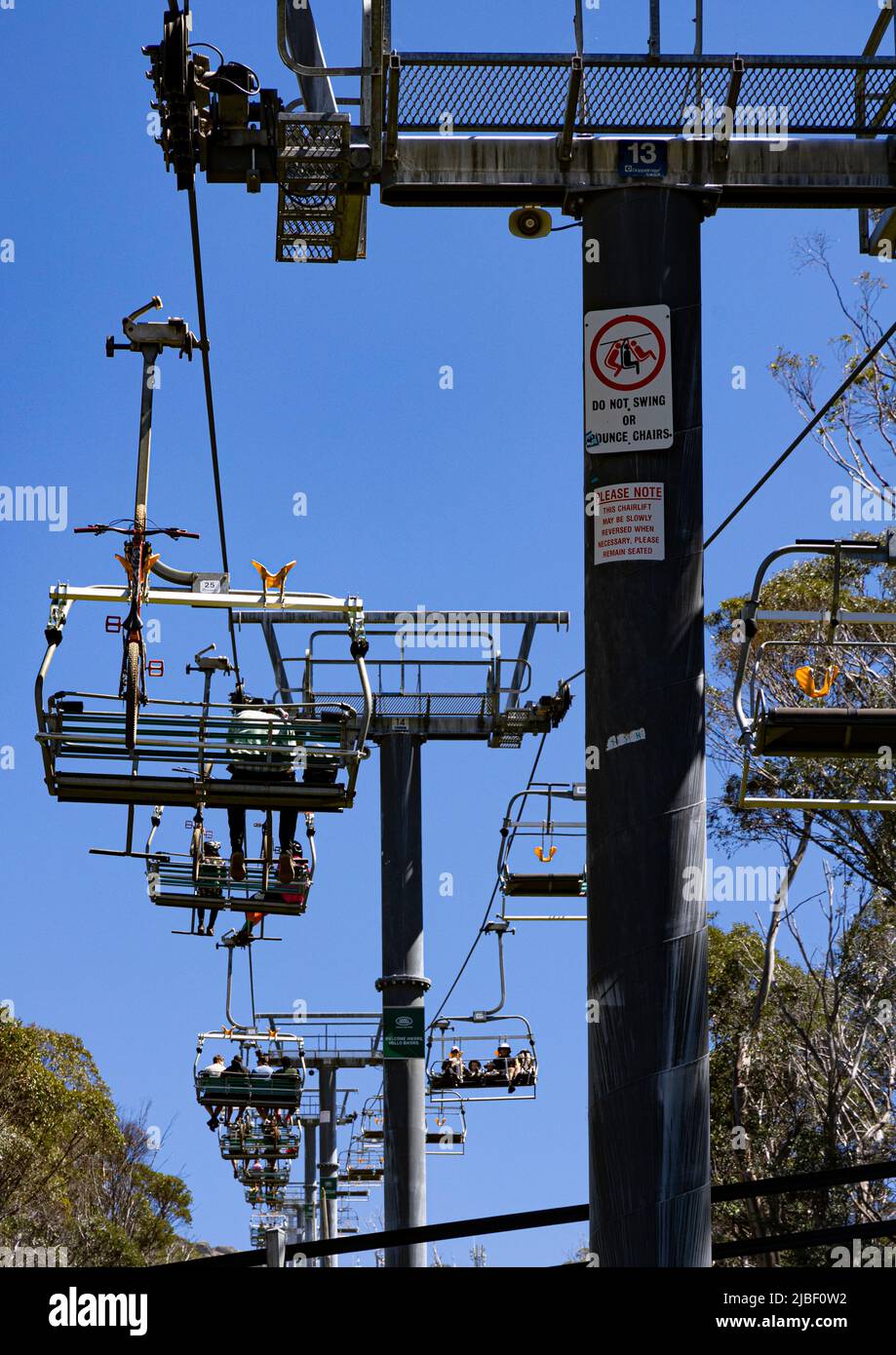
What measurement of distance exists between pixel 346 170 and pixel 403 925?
1208 centimetres

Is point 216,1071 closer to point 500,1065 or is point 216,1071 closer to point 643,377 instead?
point 500,1065

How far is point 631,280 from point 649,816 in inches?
89.6

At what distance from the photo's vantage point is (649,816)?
25.3 ft

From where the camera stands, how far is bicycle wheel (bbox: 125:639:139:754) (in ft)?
31.7

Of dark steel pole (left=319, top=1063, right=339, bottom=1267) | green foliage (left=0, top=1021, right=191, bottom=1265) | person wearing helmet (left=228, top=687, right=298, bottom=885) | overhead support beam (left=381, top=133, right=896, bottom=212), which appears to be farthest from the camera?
green foliage (left=0, top=1021, right=191, bottom=1265)

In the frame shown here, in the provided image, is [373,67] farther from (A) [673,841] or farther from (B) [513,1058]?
(B) [513,1058]

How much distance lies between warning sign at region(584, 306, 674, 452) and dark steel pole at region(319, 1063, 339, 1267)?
1981cm

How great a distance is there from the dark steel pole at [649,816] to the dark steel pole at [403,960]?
11266 millimetres

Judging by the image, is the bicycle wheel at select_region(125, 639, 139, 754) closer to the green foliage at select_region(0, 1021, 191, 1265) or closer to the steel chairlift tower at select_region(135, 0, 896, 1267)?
the steel chairlift tower at select_region(135, 0, 896, 1267)

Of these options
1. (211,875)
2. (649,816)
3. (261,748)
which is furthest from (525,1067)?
(649,816)

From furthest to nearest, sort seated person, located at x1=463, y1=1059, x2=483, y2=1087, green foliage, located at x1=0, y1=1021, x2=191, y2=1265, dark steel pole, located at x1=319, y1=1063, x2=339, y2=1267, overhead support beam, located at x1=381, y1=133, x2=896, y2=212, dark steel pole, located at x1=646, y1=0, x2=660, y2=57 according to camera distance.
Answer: green foliage, located at x1=0, y1=1021, x2=191, y2=1265 < dark steel pole, located at x1=319, y1=1063, x2=339, y2=1267 < seated person, located at x1=463, y1=1059, x2=483, y2=1087 < dark steel pole, located at x1=646, y1=0, x2=660, y2=57 < overhead support beam, located at x1=381, y1=133, x2=896, y2=212

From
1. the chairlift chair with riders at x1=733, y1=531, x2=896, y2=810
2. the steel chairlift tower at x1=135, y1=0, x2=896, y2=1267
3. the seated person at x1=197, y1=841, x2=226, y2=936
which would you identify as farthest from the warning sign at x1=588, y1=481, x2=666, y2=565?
the seated person at x1=197, y1=841, x2=226, y2=936

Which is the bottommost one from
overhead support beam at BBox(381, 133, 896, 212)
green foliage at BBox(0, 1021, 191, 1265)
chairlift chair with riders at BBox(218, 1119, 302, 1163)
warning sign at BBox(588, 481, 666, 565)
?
green foliage at BBox(0, 1021, 191, 1265)
